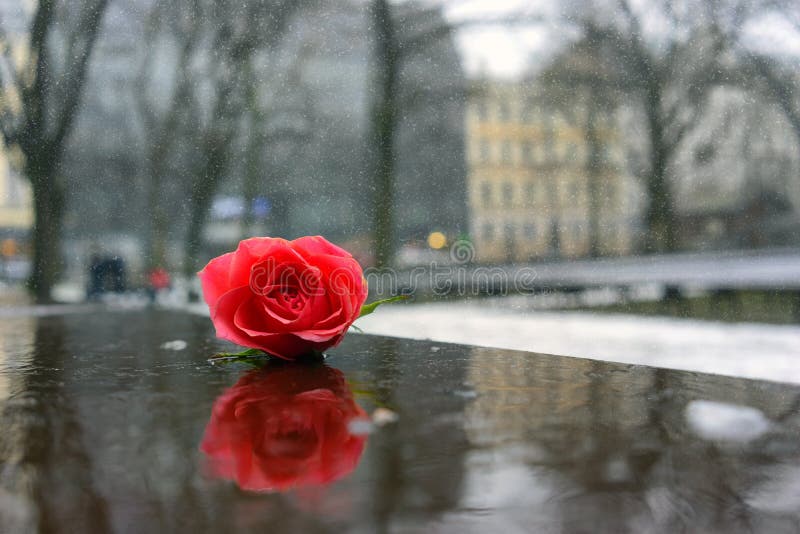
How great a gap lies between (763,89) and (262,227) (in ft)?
3.92

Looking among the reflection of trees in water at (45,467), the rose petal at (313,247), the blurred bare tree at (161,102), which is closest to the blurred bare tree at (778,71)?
the blurred bare tree at (161,102)

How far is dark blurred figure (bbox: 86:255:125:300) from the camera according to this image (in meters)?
1.43

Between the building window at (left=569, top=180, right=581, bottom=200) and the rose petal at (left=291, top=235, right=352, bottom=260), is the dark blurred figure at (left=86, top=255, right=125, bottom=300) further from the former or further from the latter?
the rose petal at (left=291, top=235, right=352, bottom=260)

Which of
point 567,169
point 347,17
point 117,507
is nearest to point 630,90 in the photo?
point 567,169

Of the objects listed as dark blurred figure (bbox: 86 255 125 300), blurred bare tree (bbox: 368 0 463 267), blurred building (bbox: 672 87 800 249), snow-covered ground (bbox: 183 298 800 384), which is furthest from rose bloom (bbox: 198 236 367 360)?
blurred building (bbox: 672 87 800 249)

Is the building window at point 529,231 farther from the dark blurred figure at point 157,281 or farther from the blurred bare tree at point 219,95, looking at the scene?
the dark blurred figure at point 157,281

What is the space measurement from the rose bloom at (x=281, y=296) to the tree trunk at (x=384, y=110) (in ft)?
4.51

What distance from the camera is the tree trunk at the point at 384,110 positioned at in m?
1.73

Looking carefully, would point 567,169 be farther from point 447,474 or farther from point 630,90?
point 447,474

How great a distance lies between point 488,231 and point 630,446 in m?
1.71

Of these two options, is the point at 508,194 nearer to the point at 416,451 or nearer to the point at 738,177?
the point at 738,177

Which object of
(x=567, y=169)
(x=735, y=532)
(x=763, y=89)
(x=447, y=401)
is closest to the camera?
(x=735, y=532)

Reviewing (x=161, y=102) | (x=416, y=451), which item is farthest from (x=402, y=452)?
(x=161, y=102)

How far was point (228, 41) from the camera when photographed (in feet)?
5.31
